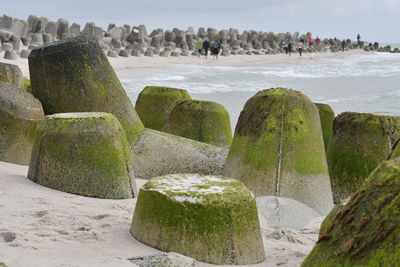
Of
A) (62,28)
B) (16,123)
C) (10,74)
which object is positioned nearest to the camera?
(16,123)

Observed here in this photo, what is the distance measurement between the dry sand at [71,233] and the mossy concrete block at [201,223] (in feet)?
0.40

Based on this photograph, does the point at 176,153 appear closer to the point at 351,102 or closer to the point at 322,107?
the point at 322,107

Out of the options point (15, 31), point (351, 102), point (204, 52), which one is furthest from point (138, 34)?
point (351, 102)

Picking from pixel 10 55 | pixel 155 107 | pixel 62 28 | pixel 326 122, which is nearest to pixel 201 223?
pixel 326 122

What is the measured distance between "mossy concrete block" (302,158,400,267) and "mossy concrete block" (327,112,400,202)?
374 centimetres

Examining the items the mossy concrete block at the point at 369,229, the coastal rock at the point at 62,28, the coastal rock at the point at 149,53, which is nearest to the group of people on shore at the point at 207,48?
the coastal rock at the point at 149,53

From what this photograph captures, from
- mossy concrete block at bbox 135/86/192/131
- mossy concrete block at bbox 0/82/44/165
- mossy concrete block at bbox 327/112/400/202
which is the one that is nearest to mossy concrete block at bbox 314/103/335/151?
mossy concrete block at bbox 327/112/400/202

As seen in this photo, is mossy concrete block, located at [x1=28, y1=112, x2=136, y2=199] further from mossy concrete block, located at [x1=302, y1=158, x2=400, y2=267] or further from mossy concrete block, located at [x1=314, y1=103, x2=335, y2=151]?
mossy concrete block, located at [x1=314, y1=103, x2=335, y2=151]

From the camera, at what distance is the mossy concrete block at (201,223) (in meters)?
3.42

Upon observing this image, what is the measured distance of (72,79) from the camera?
5867 mm

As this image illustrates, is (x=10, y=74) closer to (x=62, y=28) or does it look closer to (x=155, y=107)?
(x=155, y=107)

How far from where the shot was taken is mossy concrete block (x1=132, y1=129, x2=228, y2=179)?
6.05 metres

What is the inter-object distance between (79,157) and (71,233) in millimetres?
1174

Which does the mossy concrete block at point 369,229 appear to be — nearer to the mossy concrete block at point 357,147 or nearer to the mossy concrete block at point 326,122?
the mossy concrete block at point 357,147
